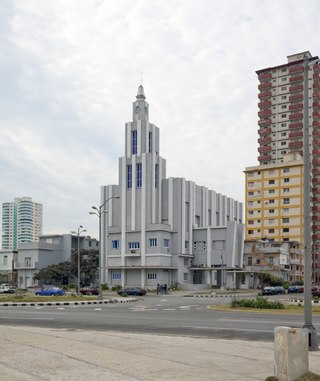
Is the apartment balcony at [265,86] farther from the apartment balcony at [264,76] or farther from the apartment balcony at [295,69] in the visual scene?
the apartment balcony at [295,69]

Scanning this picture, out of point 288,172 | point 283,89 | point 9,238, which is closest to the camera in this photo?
point 288,172

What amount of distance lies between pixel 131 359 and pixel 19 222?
16933 centimetres

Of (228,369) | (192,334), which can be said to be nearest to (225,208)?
(192,334)

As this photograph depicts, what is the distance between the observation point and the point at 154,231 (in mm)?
82062

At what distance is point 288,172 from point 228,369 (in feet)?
346

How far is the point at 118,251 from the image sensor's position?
85.8 m

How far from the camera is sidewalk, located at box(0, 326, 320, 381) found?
899cm

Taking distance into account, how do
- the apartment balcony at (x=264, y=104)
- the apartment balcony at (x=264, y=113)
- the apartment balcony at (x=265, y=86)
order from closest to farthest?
1. the apartment balcony at (x=264, y=113)
2. the apartment balcony at (x=264, y=104)
3. the apartment balcony at (x=265, y=86)

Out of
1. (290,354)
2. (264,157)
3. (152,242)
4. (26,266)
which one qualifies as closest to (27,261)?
(26,266)

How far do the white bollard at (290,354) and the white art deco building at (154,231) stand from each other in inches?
2864

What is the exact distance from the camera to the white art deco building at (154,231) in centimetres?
8244

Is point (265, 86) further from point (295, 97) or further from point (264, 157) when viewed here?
point (264, 157)

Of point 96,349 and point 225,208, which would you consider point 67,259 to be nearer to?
point 225,208

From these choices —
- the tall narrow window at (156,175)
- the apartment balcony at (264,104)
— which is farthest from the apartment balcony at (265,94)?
the tall narrow window at (156,175)
